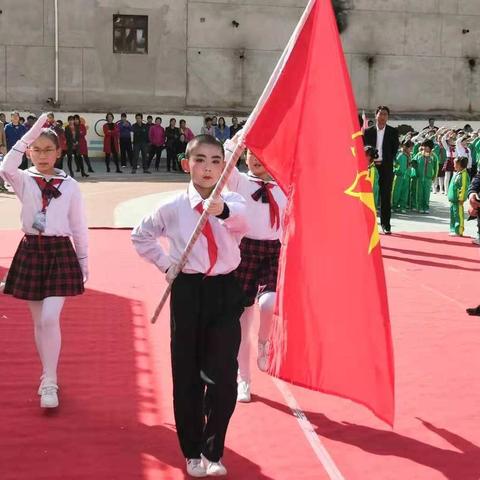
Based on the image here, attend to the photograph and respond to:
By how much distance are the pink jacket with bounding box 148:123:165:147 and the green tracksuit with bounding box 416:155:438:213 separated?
10271mm

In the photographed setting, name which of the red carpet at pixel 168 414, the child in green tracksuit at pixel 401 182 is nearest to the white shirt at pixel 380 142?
the child in green tracksuit at pixel 401 182

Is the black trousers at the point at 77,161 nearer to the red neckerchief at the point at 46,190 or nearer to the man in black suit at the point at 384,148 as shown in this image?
the man in black suit at the point at 384,148

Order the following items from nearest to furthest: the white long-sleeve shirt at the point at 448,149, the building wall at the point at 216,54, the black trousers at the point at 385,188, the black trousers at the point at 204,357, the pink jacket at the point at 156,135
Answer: the black trousers at the point at 204,357, the black trousers at the point at 385,188, the white long-sleeve shirt at the point at 448,149, the pink jacket at the point at 156,135, the building wall at the point at 216,54

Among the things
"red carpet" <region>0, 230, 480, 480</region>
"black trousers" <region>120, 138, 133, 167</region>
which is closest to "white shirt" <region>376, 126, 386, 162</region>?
"red carpet" <region>0, 230, 480, 480</region>

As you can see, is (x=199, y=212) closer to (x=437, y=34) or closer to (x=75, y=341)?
(x=75, y=341)

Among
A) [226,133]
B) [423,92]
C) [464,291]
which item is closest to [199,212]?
[464,291]

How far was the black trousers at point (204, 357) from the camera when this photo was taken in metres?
4.00

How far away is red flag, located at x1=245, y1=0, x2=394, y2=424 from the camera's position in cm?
404

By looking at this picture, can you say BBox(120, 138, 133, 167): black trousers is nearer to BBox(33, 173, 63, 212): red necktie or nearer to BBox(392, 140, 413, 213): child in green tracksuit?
BBox(392, 140, 413, 213): child in green tracksuit

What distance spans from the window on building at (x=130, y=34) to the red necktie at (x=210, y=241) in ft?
86.1

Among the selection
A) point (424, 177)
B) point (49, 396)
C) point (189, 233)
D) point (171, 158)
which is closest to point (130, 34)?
point (171, 158)

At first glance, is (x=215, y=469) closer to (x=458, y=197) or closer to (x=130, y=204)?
(x=458, y=197)

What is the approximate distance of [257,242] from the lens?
5.31 m

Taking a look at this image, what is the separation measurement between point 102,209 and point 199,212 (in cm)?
1214
